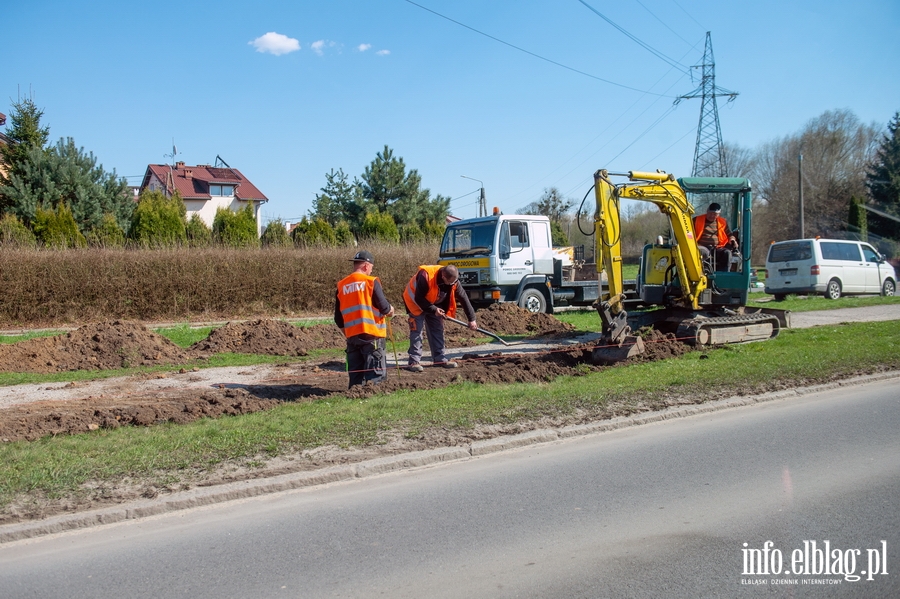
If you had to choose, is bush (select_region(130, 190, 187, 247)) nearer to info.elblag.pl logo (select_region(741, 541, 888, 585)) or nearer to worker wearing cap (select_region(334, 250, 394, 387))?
worker wearing cap (select_region(334, 250, 394, 387))

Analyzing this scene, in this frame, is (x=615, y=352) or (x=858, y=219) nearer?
(x=615, y=352)

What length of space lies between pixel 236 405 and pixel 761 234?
52322mm

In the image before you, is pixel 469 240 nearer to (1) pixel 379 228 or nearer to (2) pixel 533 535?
(2) pixel 533 535

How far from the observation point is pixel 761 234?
53.3 m

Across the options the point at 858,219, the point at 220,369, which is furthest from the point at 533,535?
the point at 858,219

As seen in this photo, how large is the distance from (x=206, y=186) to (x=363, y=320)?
2124 inches

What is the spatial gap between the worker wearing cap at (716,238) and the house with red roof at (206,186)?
1862 inches

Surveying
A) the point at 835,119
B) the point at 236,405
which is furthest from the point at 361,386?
the point at 835,119

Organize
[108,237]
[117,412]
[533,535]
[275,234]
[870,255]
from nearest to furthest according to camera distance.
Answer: [533,535] → [117,412] → [108,237] → [870,255] → [275,234]

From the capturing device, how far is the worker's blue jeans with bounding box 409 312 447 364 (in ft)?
36.5

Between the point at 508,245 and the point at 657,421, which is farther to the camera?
the point at 508,245

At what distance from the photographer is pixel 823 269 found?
74.7ft

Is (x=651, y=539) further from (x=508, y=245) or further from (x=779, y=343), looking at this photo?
(x=508, y=245)

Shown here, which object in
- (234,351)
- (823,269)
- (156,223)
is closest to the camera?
(234,351)
